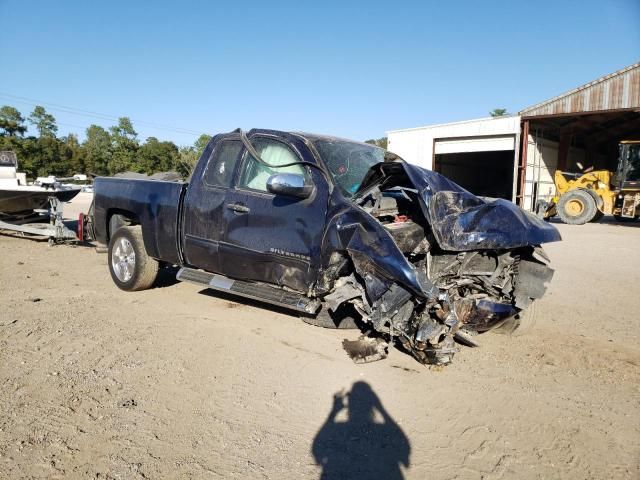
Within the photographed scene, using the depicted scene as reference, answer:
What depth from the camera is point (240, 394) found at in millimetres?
3328

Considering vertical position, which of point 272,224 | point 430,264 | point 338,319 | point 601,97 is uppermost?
point 601,97

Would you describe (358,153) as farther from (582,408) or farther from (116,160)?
(116,160)

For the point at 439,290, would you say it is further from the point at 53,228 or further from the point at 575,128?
the point at 575,128

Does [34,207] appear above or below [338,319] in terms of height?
above

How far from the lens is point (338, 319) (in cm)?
456

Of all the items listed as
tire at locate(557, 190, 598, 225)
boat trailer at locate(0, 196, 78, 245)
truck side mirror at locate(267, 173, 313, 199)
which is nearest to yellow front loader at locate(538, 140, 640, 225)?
tire at locate(557, 190, 598, 225)

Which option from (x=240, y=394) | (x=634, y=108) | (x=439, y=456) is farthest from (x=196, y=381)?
(x=634, y=108)

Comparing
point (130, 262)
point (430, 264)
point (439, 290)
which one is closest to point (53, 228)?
point (130, 262)

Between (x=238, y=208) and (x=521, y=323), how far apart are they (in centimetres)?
296

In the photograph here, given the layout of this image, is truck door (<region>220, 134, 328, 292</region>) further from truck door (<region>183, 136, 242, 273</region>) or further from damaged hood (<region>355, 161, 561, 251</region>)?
damaged hood (<region>355, 161, 561, 251</region>)

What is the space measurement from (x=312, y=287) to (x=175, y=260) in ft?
6.49

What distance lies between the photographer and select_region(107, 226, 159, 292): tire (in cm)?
564

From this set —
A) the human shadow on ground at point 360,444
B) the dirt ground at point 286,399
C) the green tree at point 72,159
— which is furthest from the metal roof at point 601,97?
the green tree at point 72,159

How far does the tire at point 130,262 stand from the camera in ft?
18.5
